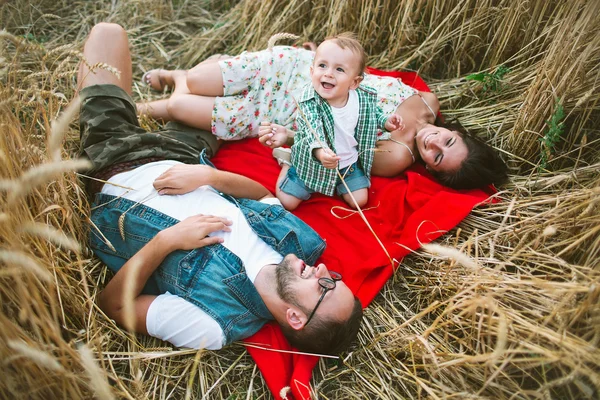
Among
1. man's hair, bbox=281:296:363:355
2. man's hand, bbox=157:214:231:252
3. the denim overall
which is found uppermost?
man's hand, bbox=157:214:231:252

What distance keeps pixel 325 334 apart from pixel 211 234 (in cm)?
80

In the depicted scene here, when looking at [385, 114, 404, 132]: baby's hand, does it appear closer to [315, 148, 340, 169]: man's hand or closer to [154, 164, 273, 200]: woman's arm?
[315, 148, 340, 169]: man's hand

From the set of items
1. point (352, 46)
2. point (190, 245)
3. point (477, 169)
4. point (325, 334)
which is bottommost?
point (325, 334)

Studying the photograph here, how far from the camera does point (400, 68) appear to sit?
3674mm

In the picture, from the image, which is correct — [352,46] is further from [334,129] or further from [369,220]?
[369,220]

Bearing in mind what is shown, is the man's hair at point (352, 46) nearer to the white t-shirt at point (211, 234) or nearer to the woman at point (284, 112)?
the woman at point (284, 112)

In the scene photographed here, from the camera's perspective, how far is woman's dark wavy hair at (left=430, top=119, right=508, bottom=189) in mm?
2967

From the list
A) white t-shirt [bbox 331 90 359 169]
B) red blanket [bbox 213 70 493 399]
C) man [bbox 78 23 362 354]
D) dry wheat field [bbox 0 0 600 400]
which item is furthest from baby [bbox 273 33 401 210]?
dry wheat field [bbox 0 0 600 400]

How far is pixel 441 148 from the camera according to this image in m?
3.07

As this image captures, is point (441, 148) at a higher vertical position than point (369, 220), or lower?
higher

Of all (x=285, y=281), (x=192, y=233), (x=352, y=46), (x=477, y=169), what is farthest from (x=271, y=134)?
(x=477, y=169)

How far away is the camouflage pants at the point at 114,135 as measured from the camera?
2598 mm

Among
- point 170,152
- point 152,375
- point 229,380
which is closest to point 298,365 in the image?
point 229,380

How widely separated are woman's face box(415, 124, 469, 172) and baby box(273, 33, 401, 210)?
13.0 inches
